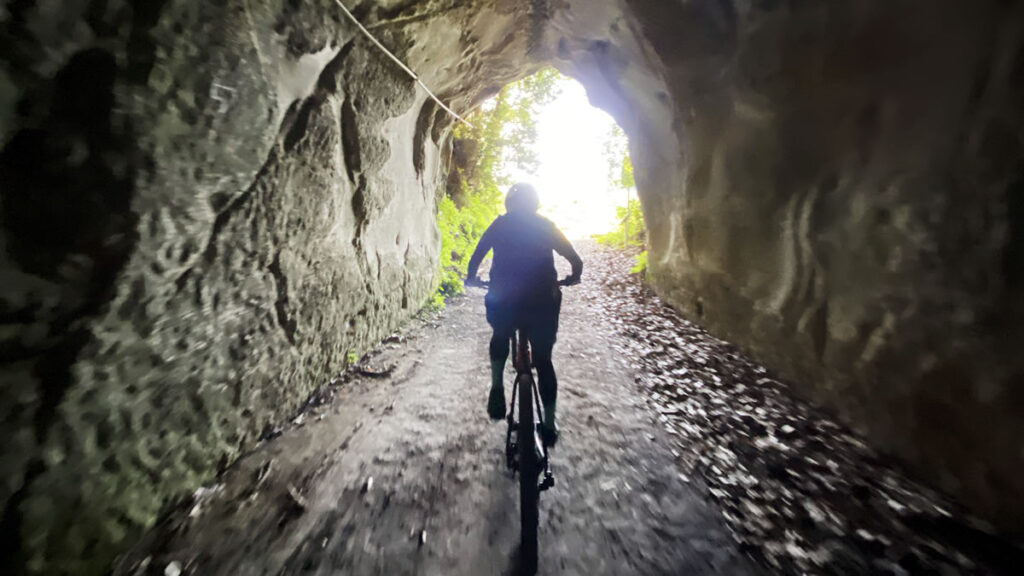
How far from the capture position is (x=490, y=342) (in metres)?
3.23

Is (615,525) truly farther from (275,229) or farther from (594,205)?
(594,205)

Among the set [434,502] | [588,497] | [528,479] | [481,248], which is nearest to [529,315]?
[481,248]

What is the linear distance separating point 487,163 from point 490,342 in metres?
10.00

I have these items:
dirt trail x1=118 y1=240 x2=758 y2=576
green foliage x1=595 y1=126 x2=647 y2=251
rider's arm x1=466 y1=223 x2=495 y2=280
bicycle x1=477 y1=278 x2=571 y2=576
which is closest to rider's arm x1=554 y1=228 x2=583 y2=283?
rider's arm x1=466 y1=223 x2=495 y2=280

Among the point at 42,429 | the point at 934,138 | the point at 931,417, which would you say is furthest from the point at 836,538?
the point at 42,429

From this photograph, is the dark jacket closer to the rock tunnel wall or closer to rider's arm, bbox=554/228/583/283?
rider's arm, bbox=554/228/583/283

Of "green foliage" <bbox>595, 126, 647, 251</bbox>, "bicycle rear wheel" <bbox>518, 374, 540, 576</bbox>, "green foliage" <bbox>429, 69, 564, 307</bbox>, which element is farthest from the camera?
"green foliage" <bbox>595, 126, 647, 251</bbox>

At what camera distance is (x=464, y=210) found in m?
11.0

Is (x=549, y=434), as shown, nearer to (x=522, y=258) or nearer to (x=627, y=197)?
(x=522, y=258)

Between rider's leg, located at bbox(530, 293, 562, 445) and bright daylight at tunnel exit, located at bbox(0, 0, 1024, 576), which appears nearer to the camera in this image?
bright daylight at tunnel exit, located at bbox(0, 0, 1024, 576)

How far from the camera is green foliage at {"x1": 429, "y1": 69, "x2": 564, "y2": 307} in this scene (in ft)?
32.7

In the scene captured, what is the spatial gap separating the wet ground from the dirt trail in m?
0.01

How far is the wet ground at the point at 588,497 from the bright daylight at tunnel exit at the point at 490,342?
0.9 inches

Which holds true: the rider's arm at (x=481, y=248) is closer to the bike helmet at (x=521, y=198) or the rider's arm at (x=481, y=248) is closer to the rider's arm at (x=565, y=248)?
the bike helmet at (x=521, y=198)
